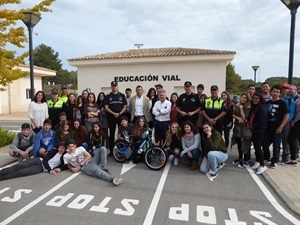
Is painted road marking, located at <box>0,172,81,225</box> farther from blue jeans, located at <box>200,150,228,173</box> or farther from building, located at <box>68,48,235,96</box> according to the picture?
building, located at <box>68,48,235,96</box>

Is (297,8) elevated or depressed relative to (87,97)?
elevated

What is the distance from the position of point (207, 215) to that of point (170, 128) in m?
2.91

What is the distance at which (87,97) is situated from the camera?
7.08m

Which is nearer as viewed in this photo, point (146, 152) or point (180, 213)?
point (180, 213)

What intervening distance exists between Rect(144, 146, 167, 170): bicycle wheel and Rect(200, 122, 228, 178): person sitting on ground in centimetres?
91

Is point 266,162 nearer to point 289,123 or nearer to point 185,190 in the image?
point 289,123

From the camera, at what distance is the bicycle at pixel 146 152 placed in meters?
6.04

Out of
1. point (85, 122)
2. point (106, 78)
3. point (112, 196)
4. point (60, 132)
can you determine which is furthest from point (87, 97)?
point (106, 78)

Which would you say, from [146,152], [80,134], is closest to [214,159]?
[146,152]

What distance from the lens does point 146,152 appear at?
609 centimetres

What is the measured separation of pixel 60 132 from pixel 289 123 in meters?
5.64

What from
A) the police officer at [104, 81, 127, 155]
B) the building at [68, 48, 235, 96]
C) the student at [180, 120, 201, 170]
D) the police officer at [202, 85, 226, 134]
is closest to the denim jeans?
the police officer at [104, 81, 127, 155]

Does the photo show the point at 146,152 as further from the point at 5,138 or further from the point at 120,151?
the point at 5,138

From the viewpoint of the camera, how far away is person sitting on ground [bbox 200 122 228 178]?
5.56m
